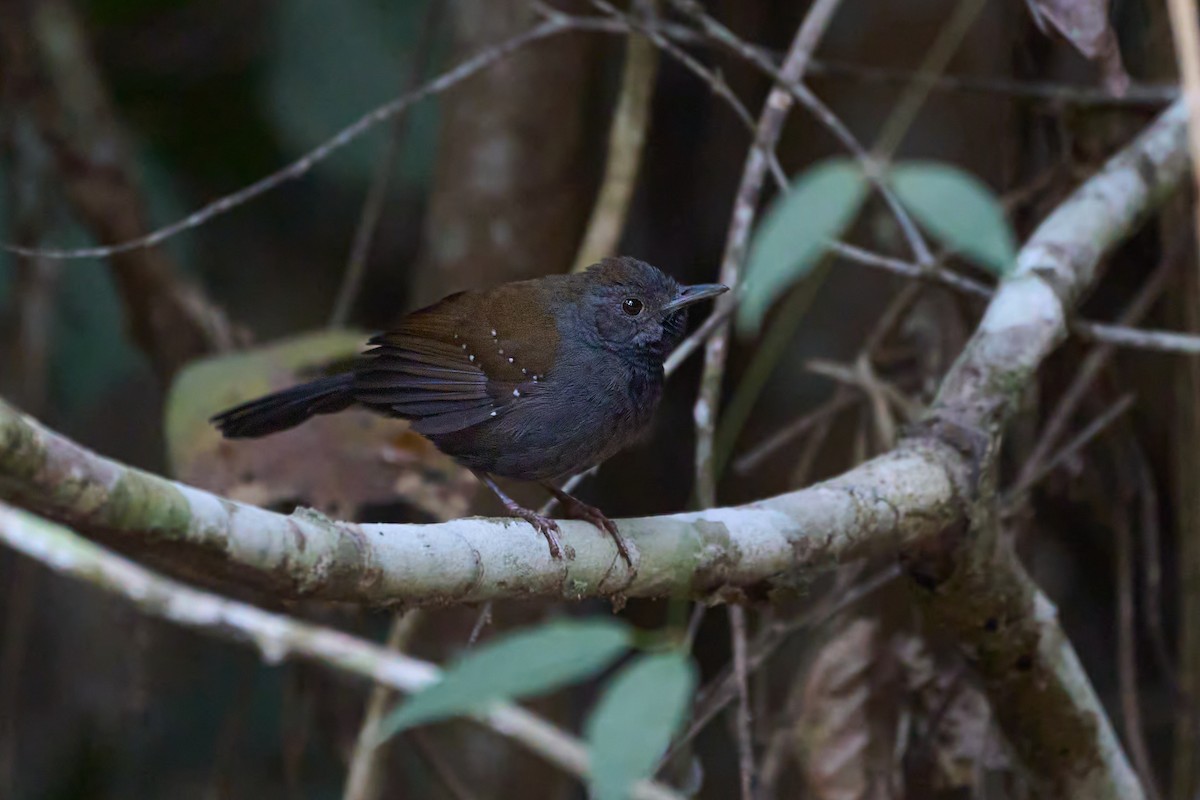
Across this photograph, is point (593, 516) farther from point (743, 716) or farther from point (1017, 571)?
point (1017, 571)

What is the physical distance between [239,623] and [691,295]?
6.52 ft

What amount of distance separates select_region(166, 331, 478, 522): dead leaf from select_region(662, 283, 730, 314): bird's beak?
677 millimetres

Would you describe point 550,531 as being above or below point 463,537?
above

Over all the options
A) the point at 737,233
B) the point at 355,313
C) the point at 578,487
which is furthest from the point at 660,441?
the point at 737,233

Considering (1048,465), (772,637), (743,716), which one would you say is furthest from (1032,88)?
(743,716)

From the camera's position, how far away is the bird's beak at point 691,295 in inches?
114

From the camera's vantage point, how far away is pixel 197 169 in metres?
4.98

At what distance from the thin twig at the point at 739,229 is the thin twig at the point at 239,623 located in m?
1.39

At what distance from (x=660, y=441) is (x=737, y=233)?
7.30 ft

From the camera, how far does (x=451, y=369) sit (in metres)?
2.88

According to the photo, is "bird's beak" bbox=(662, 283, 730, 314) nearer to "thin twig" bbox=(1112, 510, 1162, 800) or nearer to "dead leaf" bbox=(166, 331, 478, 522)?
"dead leaf" bbox=(166, 331, 478, 522)

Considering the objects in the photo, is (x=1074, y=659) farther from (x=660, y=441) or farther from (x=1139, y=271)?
(x=660, y=441)

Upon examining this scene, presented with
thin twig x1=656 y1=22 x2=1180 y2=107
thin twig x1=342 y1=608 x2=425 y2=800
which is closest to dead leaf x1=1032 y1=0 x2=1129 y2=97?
thin twig x1=656 y1=22 x2=1180 y2=107

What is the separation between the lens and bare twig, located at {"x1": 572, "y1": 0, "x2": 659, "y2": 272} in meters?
3.60
